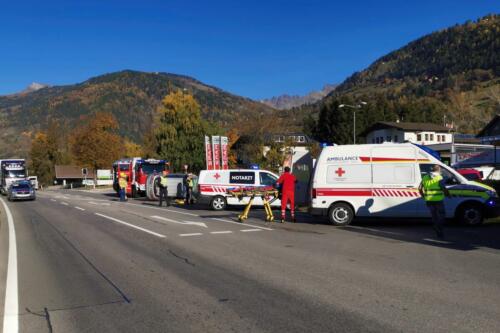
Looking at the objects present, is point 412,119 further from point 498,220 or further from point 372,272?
point 372,272

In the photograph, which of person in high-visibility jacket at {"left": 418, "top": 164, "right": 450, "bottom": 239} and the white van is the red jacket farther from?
the white van

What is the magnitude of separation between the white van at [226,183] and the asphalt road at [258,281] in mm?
8332

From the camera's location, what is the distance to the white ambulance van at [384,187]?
14344 mm

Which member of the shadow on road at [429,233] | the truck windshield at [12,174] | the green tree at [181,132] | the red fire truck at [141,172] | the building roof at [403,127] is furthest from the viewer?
the building roof at [403,127]

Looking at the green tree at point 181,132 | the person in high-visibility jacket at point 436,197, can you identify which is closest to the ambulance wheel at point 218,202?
the person in high-visibility jacket at point 436,197

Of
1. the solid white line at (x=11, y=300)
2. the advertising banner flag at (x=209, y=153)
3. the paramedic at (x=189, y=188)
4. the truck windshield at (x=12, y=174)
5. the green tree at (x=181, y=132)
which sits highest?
the green tree at (x=181, y=132)

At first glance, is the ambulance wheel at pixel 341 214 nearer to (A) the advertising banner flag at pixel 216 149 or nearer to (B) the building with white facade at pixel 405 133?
(A) the advertising banner flag at pixel 216 149

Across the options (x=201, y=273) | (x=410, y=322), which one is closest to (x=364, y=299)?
(x=410, y=322)

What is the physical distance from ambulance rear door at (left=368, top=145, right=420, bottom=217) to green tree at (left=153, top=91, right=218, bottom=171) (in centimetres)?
4588

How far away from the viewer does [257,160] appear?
1394 inches

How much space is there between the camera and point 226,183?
2223cm

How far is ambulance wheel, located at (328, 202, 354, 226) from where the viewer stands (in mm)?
15055

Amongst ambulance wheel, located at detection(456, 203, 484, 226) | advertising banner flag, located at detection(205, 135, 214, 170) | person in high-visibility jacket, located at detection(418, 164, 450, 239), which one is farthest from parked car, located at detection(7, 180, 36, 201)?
person in high-visibility jacket, located at detection(418, 164, 450, 239)

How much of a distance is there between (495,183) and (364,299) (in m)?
17.6
